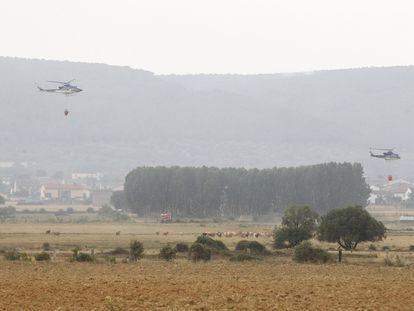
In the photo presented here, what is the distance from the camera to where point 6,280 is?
52031 mm

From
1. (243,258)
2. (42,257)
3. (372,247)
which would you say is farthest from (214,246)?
(42,257)

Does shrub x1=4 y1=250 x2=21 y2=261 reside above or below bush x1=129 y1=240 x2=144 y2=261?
below

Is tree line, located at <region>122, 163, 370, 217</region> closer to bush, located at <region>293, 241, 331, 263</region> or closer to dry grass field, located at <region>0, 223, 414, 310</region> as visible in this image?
dry grass field, located at <region>0, 223, 414, 310</region>

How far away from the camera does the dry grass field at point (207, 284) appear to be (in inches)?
1665

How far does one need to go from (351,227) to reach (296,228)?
713 cm

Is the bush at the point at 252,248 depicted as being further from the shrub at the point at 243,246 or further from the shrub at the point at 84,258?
the shrub at the point at 84,258

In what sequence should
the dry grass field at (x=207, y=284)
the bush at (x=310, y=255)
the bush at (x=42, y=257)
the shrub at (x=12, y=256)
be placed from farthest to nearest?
the shrub at (x=12, y=256)
the bush at (x=310, y=255)
the bush at (x=42, y=257)
the dry grass field at (x=207, y=284)

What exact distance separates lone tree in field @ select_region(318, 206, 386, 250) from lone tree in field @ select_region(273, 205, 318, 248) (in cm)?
426

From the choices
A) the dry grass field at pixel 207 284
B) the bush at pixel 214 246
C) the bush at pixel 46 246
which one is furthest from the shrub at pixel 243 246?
the bush at pixel 46 246

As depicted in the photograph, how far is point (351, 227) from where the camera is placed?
79.9 metres

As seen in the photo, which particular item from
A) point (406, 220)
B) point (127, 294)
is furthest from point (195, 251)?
point (406, 220)

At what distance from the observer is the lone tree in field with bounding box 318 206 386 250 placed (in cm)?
7925

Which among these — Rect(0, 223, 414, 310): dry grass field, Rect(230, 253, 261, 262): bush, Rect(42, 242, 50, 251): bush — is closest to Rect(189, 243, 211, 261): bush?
Rect(0, 223, 414, 310): dry grass field

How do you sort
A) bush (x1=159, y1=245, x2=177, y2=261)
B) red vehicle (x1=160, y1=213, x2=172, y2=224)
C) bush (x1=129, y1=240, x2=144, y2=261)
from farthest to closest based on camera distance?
red vehicle (x1=160, y1=213, x2=172, y2=224) → bush (x1=129, y1=240, x2=144, y2=261) → bush (x1=159, y1=245, x2=177, y2=261)
